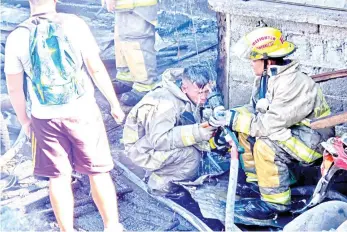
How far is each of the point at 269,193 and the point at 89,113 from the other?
145 centimetres

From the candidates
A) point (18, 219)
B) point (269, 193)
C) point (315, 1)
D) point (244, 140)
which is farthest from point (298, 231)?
point (18, 219)

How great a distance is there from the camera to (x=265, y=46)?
441cm

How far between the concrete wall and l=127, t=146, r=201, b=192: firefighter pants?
80 cm

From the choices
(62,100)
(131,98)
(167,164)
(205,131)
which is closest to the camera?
→ (62,100)

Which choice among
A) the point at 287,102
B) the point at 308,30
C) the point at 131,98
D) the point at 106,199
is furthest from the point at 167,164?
the point at 308,30

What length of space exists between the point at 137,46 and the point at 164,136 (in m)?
1.19

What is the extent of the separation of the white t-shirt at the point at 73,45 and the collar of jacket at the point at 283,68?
123 cm

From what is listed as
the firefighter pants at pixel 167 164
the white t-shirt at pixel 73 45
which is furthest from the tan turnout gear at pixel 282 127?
the white t-shirt at pixel 73 45

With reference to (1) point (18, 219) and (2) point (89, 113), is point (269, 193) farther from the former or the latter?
(1) point (18, 219)

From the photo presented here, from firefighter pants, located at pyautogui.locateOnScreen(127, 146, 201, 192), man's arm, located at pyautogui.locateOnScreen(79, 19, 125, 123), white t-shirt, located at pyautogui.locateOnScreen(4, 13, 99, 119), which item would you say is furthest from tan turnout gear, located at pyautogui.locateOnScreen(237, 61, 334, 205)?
white t-shirt, located at pyautogui.locateOnScreen(4, 13, 99, 119)

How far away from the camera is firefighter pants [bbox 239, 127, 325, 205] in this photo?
4.53m

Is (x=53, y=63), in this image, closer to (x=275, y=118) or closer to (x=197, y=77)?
(x=197, y=77)

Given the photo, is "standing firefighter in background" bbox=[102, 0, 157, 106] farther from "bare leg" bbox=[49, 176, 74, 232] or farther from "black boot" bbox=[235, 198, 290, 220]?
"black boot" bbox=[235, 198, 290, 220]

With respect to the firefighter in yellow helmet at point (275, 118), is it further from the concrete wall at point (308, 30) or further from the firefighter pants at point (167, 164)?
the firefighter pants at point (167, 164)
